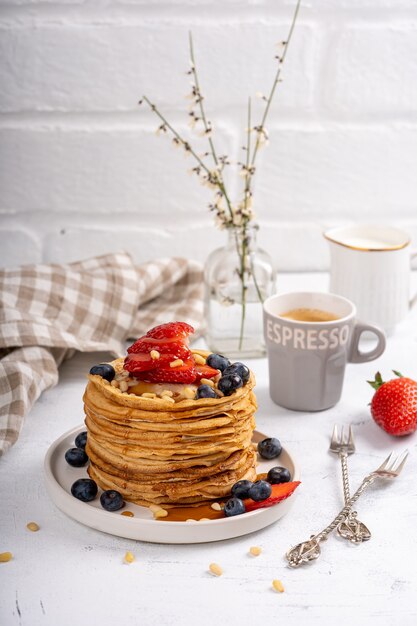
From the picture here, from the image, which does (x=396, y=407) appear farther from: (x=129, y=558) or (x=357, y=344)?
(x=129, y=558)

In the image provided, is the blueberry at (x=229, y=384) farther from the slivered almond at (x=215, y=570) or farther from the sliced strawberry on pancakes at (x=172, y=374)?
the slivered almond at (x=215, y=570)

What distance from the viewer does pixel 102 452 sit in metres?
1.11

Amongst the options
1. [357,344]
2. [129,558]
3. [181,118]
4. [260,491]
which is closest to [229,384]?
[260,491]

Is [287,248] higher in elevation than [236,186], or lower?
lower

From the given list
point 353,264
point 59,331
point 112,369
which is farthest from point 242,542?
point 353,264

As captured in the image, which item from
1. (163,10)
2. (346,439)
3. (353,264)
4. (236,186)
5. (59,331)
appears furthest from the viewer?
(236,186)

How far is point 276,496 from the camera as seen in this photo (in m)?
1.08

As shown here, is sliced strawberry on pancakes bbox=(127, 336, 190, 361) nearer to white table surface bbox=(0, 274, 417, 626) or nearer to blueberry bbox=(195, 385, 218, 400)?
blueberry bbox=(195, 385, 218, 400)

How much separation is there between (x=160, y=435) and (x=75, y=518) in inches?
6.1

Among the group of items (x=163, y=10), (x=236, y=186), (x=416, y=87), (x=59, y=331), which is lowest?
(x=59, y=331)

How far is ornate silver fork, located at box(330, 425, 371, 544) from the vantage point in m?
1.06

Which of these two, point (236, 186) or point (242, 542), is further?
point (236, 186)

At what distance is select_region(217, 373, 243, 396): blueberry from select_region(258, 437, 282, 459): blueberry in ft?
0.46

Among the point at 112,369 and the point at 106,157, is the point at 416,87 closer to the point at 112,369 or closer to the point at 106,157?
the point at 106,157
